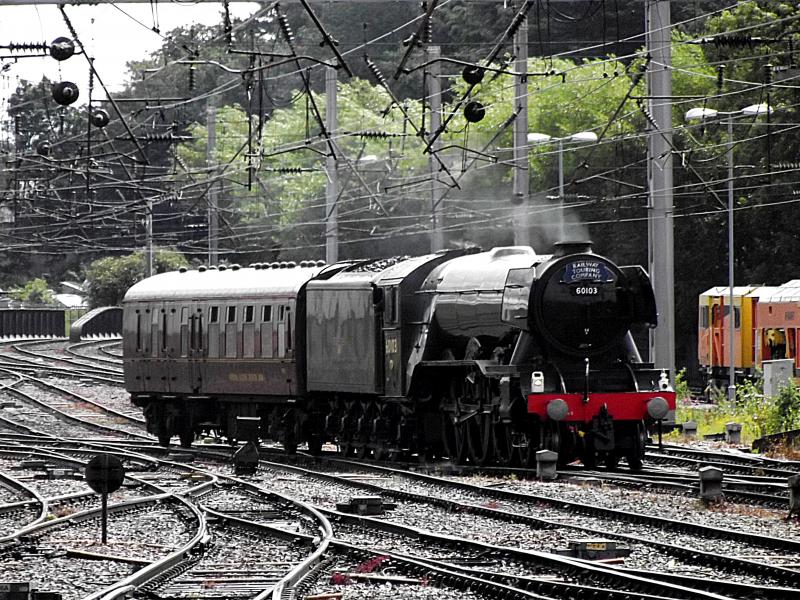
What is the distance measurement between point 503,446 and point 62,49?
8.57m

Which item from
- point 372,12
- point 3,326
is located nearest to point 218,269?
point 3,326

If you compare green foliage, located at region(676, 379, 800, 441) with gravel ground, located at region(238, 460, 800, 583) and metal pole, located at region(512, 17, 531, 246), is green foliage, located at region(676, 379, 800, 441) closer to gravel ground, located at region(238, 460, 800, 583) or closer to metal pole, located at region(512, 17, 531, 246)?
metal pole, located at region(512, 17, 531, 246)

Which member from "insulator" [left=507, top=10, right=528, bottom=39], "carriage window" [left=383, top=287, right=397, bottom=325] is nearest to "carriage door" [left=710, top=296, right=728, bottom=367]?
"carriage window" [left=383, top=287, right=397, bottom=325]

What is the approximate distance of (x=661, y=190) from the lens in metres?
28.6

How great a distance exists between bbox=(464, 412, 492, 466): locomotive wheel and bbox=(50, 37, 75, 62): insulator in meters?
7.90

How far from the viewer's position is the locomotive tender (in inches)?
885

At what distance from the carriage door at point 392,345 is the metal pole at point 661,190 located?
4932mm

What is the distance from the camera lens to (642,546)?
1430 cm

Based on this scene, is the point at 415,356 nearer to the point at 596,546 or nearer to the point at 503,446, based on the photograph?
the point at 503,446

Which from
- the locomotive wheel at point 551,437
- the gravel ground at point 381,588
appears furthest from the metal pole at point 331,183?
the gravel ground at point 381,588

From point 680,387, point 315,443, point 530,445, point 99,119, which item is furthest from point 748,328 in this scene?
point 530,445

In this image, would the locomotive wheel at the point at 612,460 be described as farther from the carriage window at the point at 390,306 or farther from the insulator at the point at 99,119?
the insulator at the point at 99,119

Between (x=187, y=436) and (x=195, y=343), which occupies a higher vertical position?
(x=195, y=343)

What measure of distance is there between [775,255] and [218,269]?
2501cm
